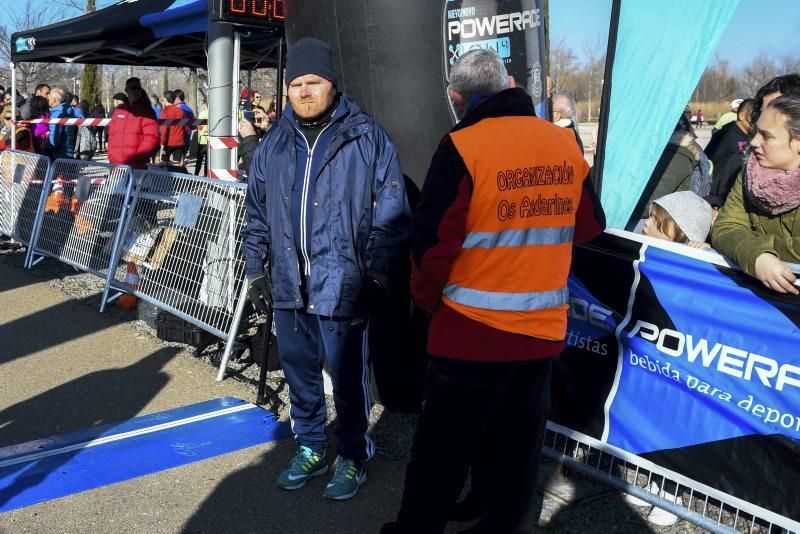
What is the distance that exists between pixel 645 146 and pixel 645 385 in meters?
2.43

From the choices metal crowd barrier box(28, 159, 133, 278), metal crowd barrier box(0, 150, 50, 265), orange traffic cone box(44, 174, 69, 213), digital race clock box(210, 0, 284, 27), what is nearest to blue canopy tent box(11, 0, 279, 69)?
digital race clock box(210, 0, 284, 27)

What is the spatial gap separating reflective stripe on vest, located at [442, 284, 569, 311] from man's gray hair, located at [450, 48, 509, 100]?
696 millimetres

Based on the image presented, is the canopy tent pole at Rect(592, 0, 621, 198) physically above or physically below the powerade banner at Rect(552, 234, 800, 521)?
above

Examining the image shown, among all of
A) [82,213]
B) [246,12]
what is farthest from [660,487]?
[82,213]

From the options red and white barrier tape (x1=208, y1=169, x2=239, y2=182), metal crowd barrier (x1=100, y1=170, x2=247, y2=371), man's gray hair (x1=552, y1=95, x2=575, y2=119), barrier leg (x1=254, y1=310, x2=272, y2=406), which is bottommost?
barrier leg (x1=254, y1=310, x2=272, y2=406)

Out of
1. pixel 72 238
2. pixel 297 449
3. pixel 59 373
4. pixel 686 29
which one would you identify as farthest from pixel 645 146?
pixel 72 238

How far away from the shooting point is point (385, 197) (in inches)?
144

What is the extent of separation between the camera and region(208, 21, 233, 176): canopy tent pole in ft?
26.1

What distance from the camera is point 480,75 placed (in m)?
2.80

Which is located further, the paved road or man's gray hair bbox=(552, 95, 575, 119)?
man's gray hair bbox=(552, 95, 575, 119)

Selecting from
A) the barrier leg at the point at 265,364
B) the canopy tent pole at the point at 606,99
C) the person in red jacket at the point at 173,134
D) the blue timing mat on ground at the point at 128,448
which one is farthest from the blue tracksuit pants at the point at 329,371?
the person in red jacket at the point at 173,134

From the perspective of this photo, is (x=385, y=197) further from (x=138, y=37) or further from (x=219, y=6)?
(x=138, y=37)

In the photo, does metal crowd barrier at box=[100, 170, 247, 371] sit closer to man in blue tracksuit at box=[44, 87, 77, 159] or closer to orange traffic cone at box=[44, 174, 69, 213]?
orange traffic cone at box=[44, 174, 69, 213]

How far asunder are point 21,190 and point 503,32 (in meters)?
6.88
